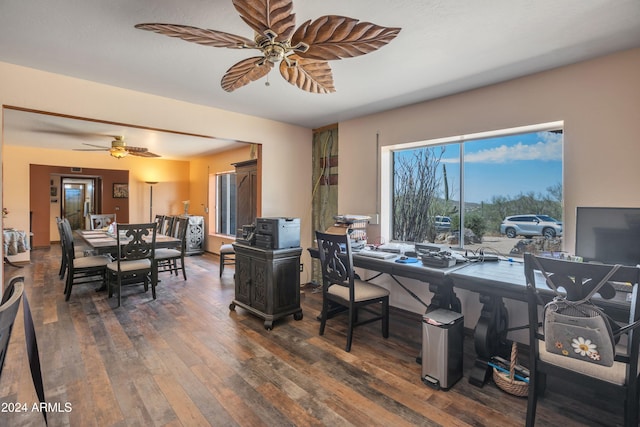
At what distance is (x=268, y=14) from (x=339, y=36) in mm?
367

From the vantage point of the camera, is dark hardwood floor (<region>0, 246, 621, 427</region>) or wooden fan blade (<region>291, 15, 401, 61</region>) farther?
dark hardwood floor (<region>0, 246, 621, 427</region>)

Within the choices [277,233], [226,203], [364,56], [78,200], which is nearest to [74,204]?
[78,200]

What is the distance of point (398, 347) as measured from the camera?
2.74 metres

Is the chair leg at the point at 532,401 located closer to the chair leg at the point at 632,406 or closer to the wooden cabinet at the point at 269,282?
the chair leg at the point at 632,406

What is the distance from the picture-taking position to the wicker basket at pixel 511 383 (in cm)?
203

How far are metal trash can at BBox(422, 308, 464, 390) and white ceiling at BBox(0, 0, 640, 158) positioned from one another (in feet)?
6.52

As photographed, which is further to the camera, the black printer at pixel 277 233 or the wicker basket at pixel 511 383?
the black printer at pixel 277 233

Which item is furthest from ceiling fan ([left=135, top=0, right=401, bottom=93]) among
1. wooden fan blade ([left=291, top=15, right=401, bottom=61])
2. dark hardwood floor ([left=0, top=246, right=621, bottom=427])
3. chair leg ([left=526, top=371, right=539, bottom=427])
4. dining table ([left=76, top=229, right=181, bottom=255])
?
dining table ([left=76, top=229, right=181, bottom=255])

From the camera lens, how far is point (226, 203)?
287 inches

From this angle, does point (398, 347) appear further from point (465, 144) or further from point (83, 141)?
point (83, 141)

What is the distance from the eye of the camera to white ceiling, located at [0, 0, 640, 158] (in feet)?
5.83

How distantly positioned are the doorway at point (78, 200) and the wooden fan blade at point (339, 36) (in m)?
9.29

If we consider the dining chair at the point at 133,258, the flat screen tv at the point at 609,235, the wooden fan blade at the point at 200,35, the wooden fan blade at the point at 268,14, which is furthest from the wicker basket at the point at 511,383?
the dining chair at the point at 133,258

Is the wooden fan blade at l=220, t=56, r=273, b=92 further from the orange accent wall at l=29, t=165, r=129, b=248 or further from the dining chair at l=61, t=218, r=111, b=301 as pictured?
the orange accent wall at l=29, t=165, r=129, b=248
